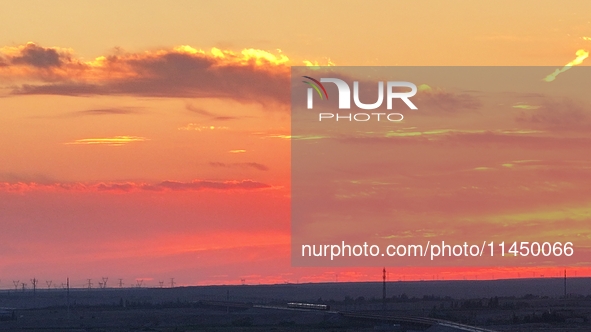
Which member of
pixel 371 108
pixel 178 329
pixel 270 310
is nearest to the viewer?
pixel 371 108

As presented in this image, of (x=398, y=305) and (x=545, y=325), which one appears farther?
(x=398, y=305)

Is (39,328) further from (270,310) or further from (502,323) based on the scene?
(502,323)

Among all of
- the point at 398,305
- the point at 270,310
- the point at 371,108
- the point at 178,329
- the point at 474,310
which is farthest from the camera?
the point at 398,305

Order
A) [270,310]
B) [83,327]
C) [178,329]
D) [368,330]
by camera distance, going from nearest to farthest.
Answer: [368,330], [178,329], [83,327], [270,310]

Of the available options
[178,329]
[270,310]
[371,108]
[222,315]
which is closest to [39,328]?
[178,329]

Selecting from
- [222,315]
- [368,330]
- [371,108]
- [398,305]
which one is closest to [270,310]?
[222,315]

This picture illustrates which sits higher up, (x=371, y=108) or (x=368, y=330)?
(x=371, y=108)

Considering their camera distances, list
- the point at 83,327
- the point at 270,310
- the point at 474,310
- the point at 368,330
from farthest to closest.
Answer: the point at 270,310 → the point at 474,310 → the point at 83,327 → the point at 368,330

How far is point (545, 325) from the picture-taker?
113 m

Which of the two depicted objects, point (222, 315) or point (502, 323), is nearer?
point (502, 323)

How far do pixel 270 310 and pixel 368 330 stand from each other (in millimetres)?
53172

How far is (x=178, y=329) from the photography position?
120 meters

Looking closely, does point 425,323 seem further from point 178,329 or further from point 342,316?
point 178,329

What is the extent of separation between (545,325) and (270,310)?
58.8 meters
